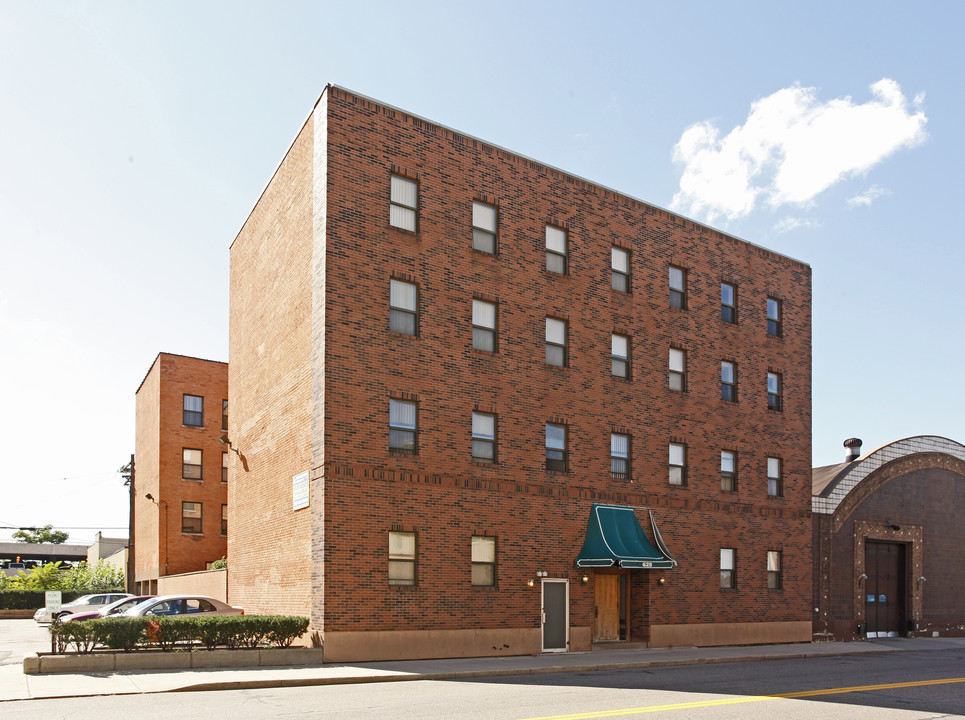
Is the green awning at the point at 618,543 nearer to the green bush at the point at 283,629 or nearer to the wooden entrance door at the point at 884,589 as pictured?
the green bush at the point at 283,629

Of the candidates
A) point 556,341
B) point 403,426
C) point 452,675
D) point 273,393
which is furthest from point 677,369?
point 452,675

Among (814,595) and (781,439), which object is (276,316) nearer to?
(781,439)

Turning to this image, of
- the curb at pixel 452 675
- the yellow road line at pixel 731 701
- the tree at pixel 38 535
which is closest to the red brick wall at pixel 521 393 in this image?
the curb at pixel 452 675

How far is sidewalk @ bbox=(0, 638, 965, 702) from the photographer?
1727 cm

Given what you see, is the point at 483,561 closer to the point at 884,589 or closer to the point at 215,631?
→ the point at 215,631

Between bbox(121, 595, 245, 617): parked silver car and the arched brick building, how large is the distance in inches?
895

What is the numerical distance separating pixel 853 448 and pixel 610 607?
16125 mm

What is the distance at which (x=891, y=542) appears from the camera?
125ft

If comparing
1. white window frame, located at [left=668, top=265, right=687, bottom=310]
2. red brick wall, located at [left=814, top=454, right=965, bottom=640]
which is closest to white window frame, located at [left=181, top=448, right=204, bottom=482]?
white window frame, located at [left=668, top=265, right=687, bottom=310]

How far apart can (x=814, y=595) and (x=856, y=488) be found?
196 inches

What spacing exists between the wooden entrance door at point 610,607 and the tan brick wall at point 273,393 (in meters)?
9.86

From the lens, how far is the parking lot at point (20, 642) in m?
24.9

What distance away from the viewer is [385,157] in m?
25.6

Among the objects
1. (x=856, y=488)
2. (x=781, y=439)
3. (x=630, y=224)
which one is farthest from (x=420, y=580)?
(x=856, y=488)
